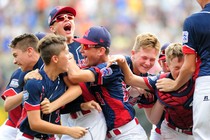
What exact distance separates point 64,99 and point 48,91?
0.63ft

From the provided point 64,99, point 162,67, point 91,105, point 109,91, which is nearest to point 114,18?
point 162,67

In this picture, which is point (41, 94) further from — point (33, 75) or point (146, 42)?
point (146, 42)

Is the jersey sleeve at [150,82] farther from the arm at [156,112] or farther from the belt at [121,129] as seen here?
the belt at [121,129]

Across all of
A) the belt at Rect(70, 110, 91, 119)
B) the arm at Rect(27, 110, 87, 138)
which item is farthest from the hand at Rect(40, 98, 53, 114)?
the belt at Rect(70, 110, 91, 119)

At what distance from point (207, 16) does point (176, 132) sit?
5.86 feet

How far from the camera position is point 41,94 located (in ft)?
24.3

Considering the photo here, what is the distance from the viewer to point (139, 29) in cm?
1875

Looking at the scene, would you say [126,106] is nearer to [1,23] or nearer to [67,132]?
[67,132]

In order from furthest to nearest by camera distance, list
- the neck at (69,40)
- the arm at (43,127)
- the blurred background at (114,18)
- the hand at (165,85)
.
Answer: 1. the blurred background at (114,18)
2. the neck at (69,40)
3. the hand at (165,85)
4. the arm at (43,127)

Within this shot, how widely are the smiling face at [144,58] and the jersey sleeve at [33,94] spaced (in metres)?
1.43

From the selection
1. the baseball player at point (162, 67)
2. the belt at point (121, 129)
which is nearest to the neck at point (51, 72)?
A: the belt at point (121, 129)

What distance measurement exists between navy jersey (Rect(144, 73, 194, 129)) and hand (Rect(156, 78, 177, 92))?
0.10m

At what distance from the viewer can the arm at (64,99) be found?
24.3 feet

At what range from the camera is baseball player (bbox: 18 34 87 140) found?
24.0 feet
